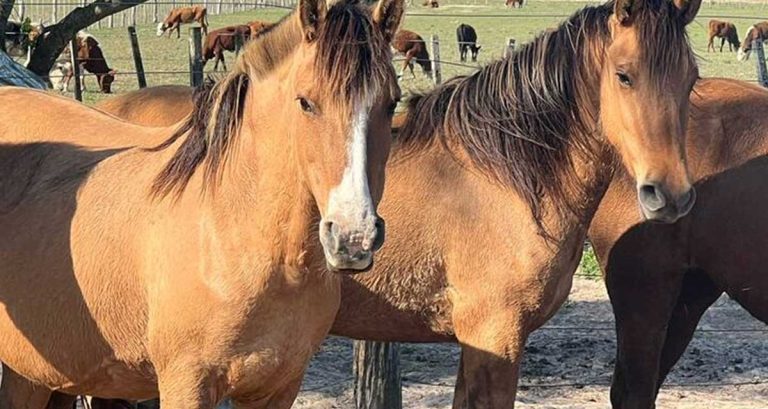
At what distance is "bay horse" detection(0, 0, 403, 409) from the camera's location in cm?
273

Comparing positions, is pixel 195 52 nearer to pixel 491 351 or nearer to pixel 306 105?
pixel 491 351

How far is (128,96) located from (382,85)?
278cm

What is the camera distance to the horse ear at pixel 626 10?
12.2 ft

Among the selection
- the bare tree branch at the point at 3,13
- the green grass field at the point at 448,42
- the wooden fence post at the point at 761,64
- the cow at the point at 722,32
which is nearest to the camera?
the bare tree branch at the point at 3,13

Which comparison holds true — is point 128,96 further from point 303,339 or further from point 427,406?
point 303,339

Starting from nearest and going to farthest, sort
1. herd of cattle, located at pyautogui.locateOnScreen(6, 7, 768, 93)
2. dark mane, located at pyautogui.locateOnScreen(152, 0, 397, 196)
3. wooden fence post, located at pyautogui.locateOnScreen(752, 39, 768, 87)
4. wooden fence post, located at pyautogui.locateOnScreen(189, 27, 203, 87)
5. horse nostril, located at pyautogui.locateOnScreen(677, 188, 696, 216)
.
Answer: dark mane, located at pyautogui.locateOnScreen(152, 0, 397, 196) → horse nostril, located at pyautogui.locateOnScreen(677, 188, 696, 216) → wooden fence post, located at pyautogui.locateOnScreen(189, 27, 203, 87) → herd of cattle, located at pyautogui.locateOnScreen(6, 7, 768, 93) → wooden fence post, located at pyautogui.locateOnScreen(752, 39, 768, 87)

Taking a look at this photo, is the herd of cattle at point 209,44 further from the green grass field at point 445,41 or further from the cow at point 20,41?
the green grass field at point 445,41

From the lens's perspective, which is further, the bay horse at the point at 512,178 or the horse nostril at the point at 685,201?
the bay horse at the point at 512,178

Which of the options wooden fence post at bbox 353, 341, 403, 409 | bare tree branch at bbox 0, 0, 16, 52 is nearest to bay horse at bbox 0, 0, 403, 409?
wooden fence post at bbox 353, 341, 403, 409

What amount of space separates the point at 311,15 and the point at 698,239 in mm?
2320

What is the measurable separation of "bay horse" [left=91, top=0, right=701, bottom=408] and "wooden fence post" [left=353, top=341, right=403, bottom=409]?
105 cm

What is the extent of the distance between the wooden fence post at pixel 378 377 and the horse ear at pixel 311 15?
263 centimetres

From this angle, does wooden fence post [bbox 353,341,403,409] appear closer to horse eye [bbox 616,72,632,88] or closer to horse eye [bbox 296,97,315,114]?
horse eye [bbox 616,72,632,88]

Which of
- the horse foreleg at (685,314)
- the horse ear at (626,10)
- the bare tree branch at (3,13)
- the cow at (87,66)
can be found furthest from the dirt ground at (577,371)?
the cow at (87,66)
